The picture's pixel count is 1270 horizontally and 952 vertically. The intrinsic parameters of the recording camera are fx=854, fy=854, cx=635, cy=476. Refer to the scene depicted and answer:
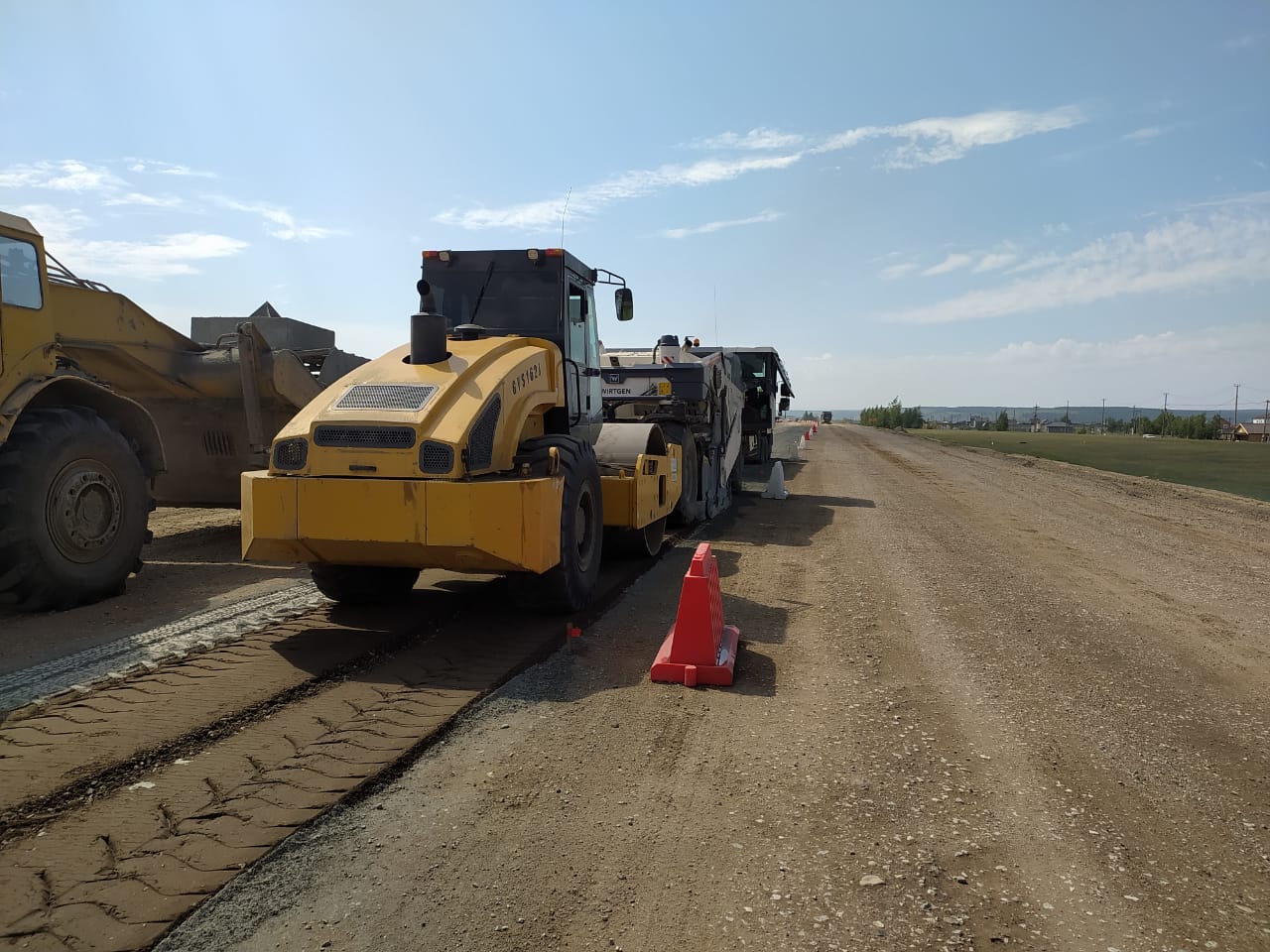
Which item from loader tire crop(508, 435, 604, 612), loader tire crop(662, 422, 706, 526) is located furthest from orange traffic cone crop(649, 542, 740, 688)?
loader tire crop(662, 422, 706, 526)

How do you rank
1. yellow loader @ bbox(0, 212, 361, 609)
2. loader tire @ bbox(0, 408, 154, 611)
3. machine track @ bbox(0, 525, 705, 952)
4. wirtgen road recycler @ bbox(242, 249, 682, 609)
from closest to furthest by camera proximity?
machine track @ bbox(0, 525, 705, 952), wirtgen road recycler @ bbox(242, 249, 682, 609), loader tire @ bbox(0, 408, 154, 611), yellow loader @ bbox(0, 212, 361, 609)

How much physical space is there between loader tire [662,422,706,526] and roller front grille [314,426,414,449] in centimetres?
570

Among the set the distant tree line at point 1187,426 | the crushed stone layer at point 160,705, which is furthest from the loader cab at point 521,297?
the distant tree line at point 1187,426

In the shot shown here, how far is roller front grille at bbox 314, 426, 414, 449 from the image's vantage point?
17.8ft

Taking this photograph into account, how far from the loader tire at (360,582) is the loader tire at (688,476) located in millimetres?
4799

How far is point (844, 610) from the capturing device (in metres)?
6.86

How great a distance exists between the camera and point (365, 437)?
548 cm

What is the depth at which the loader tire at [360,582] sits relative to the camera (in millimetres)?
6406

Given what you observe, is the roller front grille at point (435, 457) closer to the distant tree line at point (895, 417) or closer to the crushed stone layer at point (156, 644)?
the crushed stone layer at point (156, 644)

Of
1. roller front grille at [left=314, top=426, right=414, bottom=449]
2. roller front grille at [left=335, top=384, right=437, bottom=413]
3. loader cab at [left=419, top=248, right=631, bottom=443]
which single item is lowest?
roller front grille at [left=314, top=426, right=414, bottom=449]

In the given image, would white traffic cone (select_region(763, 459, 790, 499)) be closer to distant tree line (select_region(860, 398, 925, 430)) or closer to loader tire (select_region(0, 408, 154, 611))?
loader tire (select_region(0, 408, 154, 611))

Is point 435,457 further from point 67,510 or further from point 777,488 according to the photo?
point 777,488

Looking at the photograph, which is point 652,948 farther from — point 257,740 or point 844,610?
point 844,610

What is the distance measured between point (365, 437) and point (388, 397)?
1.29 ft
